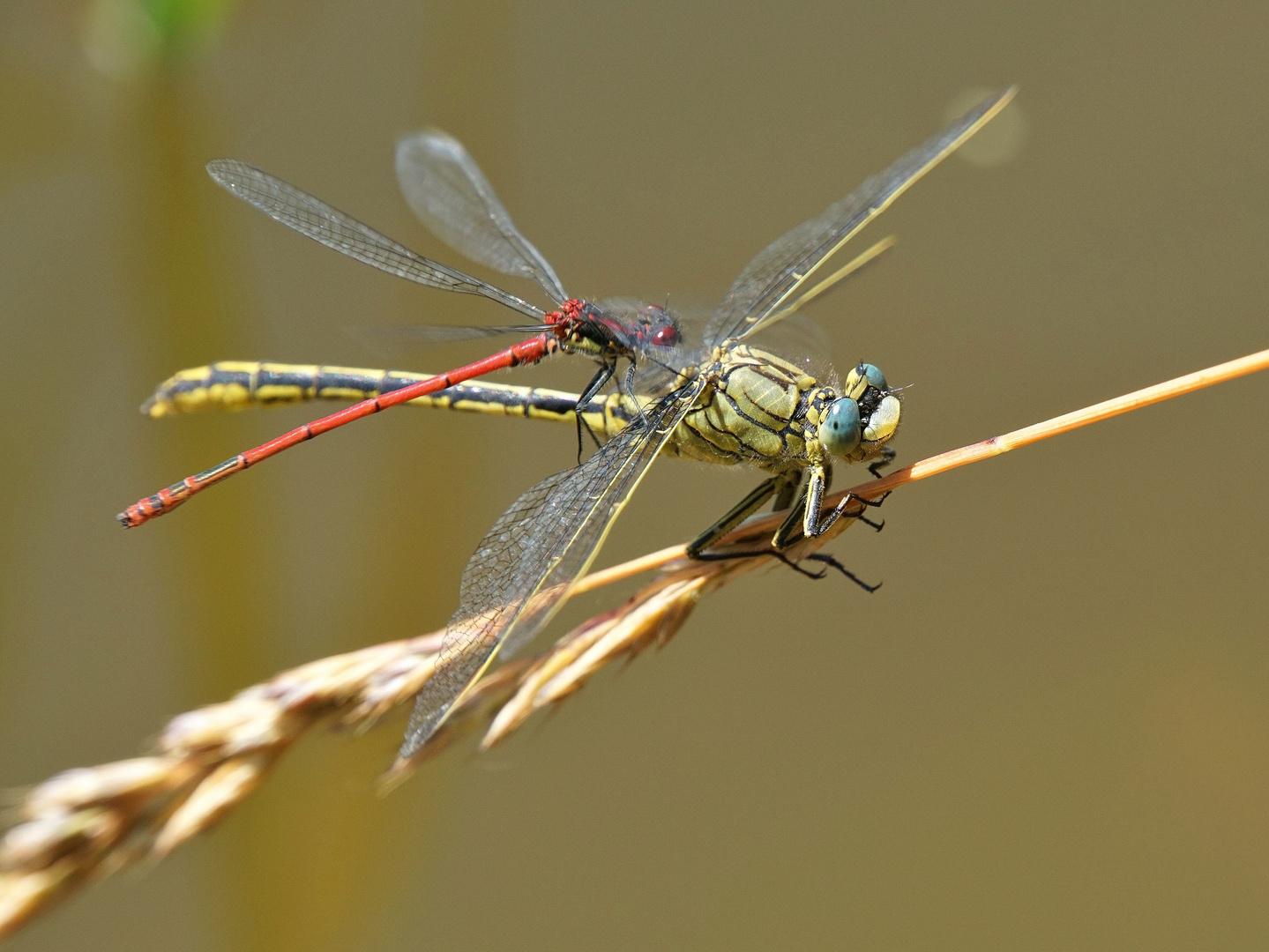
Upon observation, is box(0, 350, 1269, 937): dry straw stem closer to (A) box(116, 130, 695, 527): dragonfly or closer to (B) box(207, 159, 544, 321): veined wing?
(A) box(116, 130, 695, 527): dragonfly

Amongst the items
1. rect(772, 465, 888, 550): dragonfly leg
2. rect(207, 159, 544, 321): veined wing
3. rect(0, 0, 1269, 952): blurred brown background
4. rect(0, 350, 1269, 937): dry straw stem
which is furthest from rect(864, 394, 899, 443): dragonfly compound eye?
rect(0, 0, 1269, 952): blurred brown background

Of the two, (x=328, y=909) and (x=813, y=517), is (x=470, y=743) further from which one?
(x=813, y=517)

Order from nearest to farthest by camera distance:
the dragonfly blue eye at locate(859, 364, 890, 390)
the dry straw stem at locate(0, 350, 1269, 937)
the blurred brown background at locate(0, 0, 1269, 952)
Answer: the dry straw stem at locate(0, 350, 1269, 937) < the dragonfly blue eye at locate(859, 364, 890, 390) < the blurred brown background at locate(0, 0, 1269, 952)

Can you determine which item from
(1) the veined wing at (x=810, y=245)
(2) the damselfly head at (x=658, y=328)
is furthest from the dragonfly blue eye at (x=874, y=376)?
(2) the damselfly head at (x=658, y=328)

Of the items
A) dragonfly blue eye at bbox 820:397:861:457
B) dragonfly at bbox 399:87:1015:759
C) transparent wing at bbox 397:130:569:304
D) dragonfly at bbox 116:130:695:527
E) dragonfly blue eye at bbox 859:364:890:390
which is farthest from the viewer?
transparent wing at bbox 397:130:569:304

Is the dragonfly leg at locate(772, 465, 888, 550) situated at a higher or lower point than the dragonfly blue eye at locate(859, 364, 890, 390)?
lower

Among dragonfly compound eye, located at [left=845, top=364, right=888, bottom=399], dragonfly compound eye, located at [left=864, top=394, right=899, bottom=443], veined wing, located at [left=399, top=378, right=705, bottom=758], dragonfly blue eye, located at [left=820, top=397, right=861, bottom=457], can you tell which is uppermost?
veined wing, located at [left=399, top=378, right=705, bottom=758]

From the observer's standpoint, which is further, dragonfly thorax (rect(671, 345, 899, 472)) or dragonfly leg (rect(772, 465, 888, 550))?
dragonfly thorax (rect(671, 345, 899, 472))

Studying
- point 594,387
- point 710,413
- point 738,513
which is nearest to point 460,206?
point 594,387

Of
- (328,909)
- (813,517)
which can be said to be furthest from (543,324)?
(328,909)
